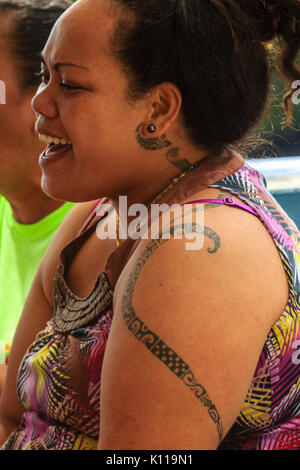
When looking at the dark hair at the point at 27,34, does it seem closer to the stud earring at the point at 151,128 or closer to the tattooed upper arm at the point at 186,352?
the stud earring at the point at 151,128

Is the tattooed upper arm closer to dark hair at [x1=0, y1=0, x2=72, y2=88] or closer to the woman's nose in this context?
the woman's nose

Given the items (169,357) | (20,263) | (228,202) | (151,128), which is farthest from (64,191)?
(20,263)

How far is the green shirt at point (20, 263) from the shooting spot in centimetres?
196

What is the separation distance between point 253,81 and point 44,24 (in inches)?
33.9

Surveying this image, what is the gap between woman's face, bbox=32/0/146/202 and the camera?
116 cm

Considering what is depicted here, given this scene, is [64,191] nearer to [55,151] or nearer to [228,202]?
[55,151]

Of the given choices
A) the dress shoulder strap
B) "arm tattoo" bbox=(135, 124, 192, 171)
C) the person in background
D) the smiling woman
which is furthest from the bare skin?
the dress shoulder strap

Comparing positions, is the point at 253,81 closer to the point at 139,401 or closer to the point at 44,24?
the point at 139,401

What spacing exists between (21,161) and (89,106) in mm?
769

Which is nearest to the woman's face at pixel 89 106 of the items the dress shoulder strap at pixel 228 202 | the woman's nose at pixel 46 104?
the woman's nose at pixel 46 104

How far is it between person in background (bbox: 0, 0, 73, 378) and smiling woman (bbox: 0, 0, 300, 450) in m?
0.56

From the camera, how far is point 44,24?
1844 mm

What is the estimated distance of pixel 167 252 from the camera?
3.22 feet

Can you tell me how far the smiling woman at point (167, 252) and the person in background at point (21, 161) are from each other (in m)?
0.56
